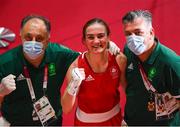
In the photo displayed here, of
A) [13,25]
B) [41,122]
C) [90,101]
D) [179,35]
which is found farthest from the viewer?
[13,25]

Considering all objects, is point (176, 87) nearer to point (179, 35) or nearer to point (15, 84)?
point (15, 84)

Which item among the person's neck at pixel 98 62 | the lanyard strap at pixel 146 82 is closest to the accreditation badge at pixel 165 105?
the lanyard strap at pixel 146 82

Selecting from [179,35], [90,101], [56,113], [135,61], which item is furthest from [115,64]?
[179,35]

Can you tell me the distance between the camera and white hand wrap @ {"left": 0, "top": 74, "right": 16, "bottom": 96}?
6.96 feet

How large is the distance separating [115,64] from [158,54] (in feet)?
0.93

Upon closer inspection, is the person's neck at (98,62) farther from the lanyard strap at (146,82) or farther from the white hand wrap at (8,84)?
the white hand wrap at (8,84)

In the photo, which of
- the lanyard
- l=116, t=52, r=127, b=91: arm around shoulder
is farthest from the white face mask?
the lanyard

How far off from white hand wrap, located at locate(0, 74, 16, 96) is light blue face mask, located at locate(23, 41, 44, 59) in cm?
18

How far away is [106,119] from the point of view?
2.24 metres

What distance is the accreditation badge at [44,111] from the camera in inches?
92.9

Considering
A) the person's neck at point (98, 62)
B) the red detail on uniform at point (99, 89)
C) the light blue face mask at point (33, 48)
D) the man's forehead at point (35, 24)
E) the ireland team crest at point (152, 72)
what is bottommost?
the red detail on uniform at point (99, 89)

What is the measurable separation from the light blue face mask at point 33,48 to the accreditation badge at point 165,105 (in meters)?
0.76

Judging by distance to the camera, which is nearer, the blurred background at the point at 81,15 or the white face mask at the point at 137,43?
the white face mask at the point at 137,43

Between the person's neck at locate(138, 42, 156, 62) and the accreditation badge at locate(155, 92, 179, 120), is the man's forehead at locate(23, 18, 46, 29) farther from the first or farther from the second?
the accreditation badge at locate(155, 92, 179, 120)
